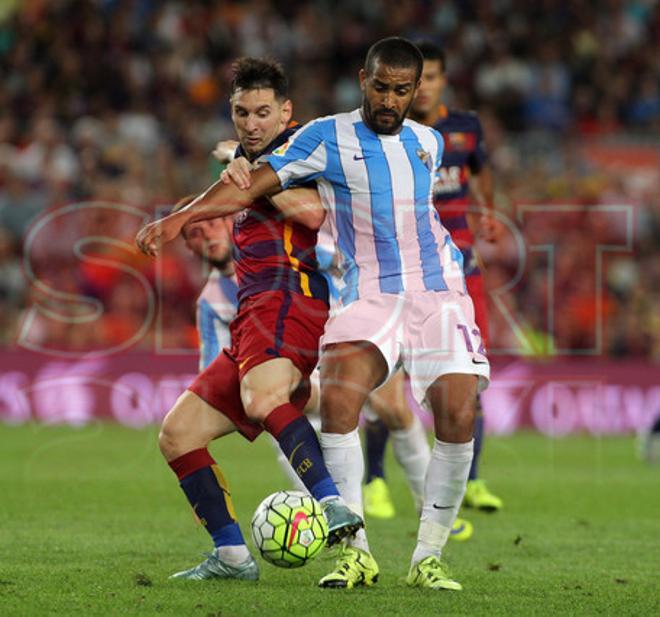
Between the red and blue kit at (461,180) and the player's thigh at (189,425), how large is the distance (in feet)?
9.42

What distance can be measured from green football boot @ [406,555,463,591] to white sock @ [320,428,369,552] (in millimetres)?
274

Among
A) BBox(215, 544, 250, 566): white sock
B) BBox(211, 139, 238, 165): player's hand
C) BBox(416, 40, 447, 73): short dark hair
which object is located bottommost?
BBox(215, 544, 250, 566): white sock

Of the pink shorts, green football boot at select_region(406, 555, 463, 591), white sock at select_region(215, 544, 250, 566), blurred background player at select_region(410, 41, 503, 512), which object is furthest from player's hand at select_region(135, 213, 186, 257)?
blurred background player at select_region(410, 41, 503, 512)

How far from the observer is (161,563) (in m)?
6.45

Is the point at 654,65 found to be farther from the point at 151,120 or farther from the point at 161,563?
the point at 161,563

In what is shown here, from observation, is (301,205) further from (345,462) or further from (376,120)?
(345,462)

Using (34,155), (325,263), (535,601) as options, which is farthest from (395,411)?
(34,155)

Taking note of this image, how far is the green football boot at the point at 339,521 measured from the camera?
17.5 feet

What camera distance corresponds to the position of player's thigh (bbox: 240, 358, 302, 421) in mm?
5676

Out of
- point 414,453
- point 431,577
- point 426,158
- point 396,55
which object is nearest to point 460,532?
point 414,453

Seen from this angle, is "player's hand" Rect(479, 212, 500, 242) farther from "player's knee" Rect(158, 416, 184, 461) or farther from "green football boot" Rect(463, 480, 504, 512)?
"player's knee" Rect(158, 416, 184, 461)

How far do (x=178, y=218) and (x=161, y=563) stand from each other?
170 centimetres

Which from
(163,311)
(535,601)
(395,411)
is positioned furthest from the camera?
(163,311)

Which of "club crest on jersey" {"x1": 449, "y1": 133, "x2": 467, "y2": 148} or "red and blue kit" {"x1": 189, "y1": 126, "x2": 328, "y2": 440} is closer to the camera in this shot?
"red and blue kit" {"x1": 189, "y1": 126, "x2": 328, "y2": 440}
